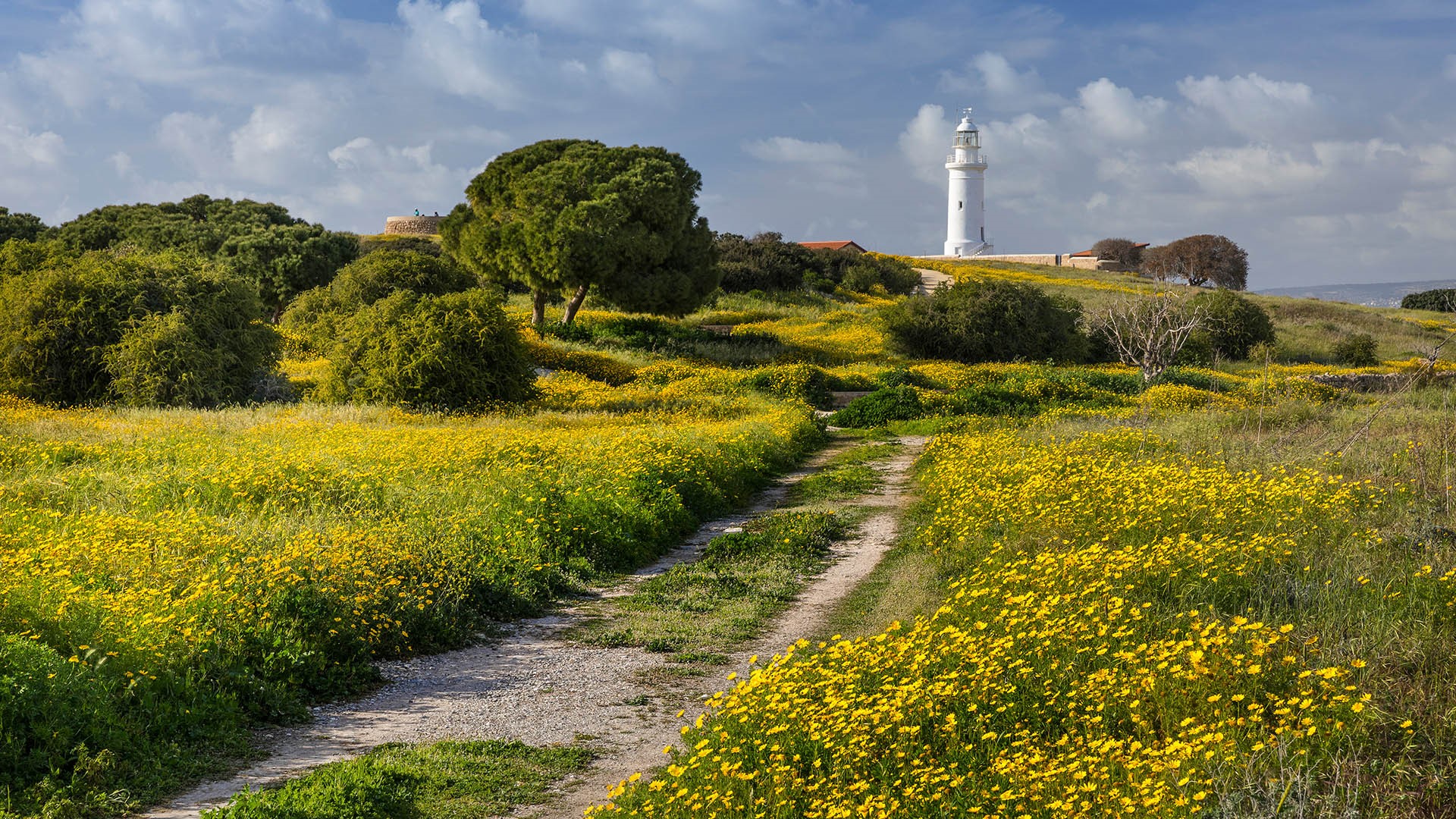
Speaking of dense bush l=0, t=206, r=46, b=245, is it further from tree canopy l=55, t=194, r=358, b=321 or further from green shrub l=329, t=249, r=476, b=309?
green shrub l=329, t=249, r=476, b=309

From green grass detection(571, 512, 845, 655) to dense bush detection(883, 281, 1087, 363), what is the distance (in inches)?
803

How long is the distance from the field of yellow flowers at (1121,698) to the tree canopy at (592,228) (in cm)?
2503

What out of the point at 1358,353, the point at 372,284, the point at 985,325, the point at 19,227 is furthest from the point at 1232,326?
the point at 19,227

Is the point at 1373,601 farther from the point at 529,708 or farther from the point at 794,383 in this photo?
the point at 794,383

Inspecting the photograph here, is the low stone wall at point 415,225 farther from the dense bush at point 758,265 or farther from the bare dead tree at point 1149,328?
the bare dead tree at point 1149,328

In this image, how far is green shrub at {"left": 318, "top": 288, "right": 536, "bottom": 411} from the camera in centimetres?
1931

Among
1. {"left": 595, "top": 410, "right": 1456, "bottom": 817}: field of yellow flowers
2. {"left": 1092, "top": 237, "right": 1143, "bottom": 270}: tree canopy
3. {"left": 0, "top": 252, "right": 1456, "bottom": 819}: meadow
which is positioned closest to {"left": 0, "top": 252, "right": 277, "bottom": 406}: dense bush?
{"left": 0, "top": 252, "right": 1456, "bottom": 819}: meadow

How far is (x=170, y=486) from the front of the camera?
10289mm

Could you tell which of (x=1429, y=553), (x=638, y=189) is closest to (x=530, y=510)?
(x=1429, y=553)

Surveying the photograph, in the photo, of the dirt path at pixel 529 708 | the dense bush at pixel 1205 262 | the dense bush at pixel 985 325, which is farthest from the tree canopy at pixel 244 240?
the dense bush at pixel 1205 262

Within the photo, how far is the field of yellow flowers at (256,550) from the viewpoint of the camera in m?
5.43

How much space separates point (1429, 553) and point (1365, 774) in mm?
3310

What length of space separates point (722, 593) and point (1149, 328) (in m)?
21.1

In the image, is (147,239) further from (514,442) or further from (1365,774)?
(1365,774)
